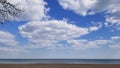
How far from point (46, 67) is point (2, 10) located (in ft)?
15.4

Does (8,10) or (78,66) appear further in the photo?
(78,66)

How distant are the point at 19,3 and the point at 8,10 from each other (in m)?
0.74

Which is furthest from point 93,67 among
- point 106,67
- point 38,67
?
point 38,67

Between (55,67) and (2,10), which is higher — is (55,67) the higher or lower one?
the lower one

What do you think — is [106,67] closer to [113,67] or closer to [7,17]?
[113,67]

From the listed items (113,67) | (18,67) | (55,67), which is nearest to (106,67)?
(113,67)

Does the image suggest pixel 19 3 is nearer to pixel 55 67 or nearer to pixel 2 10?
pixel 2 10

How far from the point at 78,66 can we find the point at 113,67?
85.3 inches

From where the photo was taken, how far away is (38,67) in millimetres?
16594

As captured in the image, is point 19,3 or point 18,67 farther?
point 18,67

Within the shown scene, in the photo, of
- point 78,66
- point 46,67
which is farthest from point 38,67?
point 78,66

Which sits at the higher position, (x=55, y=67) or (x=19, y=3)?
(x=19, y=3)

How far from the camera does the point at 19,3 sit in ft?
46.7

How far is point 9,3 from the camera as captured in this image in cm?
1426
